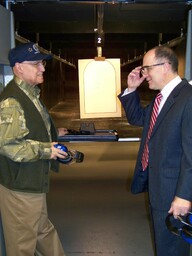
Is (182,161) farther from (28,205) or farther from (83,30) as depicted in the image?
(83,30)

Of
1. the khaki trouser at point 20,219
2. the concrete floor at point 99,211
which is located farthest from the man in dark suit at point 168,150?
the concrete floor at point 99,211

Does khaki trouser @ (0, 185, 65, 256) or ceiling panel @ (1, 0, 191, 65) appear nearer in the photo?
khaki trouser @ (0, 185, 65, 256)

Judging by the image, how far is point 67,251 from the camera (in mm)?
2547

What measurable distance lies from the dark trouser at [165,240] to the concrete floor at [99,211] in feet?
2.54

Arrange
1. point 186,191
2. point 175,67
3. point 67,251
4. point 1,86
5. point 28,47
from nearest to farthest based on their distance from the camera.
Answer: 1. point 186,191
2. point 175,67
3. point 28,47
4. point 1,86
5. point 67,251

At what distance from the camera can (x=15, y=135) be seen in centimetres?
171

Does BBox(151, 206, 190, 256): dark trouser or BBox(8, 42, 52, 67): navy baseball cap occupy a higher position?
BBox(8, 42, 52, 67): navy baseball cap

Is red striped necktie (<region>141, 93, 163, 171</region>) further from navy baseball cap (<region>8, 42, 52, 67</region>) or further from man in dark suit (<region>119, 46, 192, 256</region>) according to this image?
navy baseball cap (<region>8, 42, 52, 67</region>)

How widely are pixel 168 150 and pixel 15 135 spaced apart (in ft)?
2.43

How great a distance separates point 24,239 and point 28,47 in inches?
40.9

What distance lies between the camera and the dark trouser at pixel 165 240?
1.73m

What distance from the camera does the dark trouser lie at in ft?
5.68

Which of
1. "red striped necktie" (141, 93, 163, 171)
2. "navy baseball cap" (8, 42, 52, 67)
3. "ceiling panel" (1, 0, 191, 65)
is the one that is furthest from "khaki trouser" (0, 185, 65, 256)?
"ceiling panel" (1, 0, 191, 65)

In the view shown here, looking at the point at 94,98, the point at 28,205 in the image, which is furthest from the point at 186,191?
the point at 94,98
